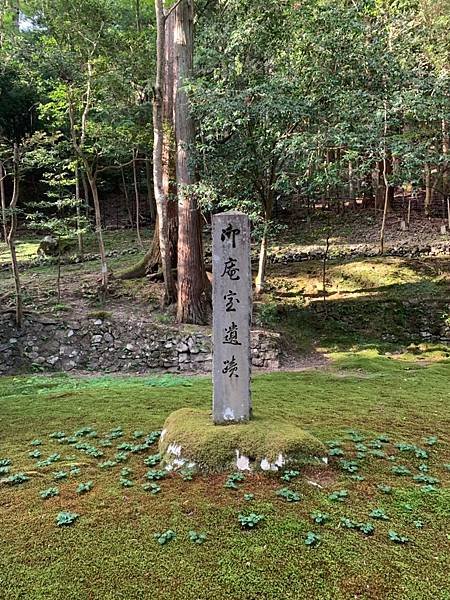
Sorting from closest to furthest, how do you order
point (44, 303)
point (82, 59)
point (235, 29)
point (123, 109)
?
point (235, 29)
point (44, 303)
point (82, 59)
point (123, 109)

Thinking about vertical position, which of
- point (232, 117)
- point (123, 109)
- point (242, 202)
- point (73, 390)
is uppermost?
point (123, 109)

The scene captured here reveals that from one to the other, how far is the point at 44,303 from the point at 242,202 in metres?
5.18

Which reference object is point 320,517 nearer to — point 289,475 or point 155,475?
point 289,475

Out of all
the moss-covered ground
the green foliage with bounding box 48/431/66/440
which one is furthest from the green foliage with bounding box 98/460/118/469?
the green foliage with bounding box 48/431/66/440

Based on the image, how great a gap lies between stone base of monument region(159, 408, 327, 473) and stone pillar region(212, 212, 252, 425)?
0.24 meters

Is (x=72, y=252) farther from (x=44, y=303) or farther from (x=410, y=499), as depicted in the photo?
(x=410, y=499)

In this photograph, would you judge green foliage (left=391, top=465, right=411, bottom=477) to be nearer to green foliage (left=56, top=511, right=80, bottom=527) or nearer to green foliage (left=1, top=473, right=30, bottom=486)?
green foliage (left=56, top=511, right=80, bottom=527)

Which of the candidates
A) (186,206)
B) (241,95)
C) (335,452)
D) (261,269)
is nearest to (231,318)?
(335,452)

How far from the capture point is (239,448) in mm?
3648

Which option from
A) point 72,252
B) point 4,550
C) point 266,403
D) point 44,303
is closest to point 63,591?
point 4,550

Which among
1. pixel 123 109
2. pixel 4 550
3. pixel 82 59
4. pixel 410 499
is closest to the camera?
pixel 4 550

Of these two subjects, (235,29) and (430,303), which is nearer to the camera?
(235,29)

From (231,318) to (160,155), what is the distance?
6684 millimetres

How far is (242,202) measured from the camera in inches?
349
